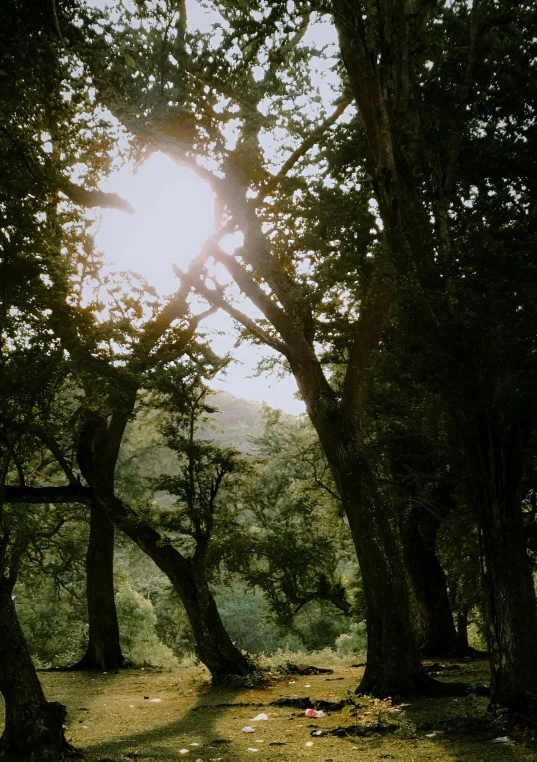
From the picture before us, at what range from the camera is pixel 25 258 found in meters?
8.17

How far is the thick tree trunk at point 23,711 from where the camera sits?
4.70 meters

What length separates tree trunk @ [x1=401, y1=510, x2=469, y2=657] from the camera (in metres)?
12.6

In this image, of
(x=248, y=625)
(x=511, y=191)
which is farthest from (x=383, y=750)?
(x=248, y=625)

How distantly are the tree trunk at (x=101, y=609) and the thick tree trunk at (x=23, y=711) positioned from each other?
835 cm

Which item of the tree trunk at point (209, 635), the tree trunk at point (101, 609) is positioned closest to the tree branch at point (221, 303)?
the tree trunk at point (209, 635)

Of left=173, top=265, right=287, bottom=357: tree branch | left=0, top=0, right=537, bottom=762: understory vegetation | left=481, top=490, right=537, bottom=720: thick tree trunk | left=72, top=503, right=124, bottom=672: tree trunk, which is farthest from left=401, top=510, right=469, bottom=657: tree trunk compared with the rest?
left=72, top=503, right=124, bottom=672: tree trunk

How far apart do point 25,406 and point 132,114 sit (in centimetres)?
462

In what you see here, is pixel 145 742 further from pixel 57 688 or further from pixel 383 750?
pixel 57 688

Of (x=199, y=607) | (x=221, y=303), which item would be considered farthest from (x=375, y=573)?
(x=221, y=303)

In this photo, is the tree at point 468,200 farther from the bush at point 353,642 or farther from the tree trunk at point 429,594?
the bush at point 353,642

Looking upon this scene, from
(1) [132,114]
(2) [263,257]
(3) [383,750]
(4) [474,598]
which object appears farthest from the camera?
(4) [474,598]

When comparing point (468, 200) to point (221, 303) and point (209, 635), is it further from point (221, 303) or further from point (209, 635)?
point (209, 635)

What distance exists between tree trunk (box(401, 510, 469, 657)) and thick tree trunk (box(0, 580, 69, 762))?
9.16m

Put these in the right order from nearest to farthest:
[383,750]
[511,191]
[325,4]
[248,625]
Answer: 1. [383,750]
2. [511,191]
3. [325,4]
4. [248,625]
